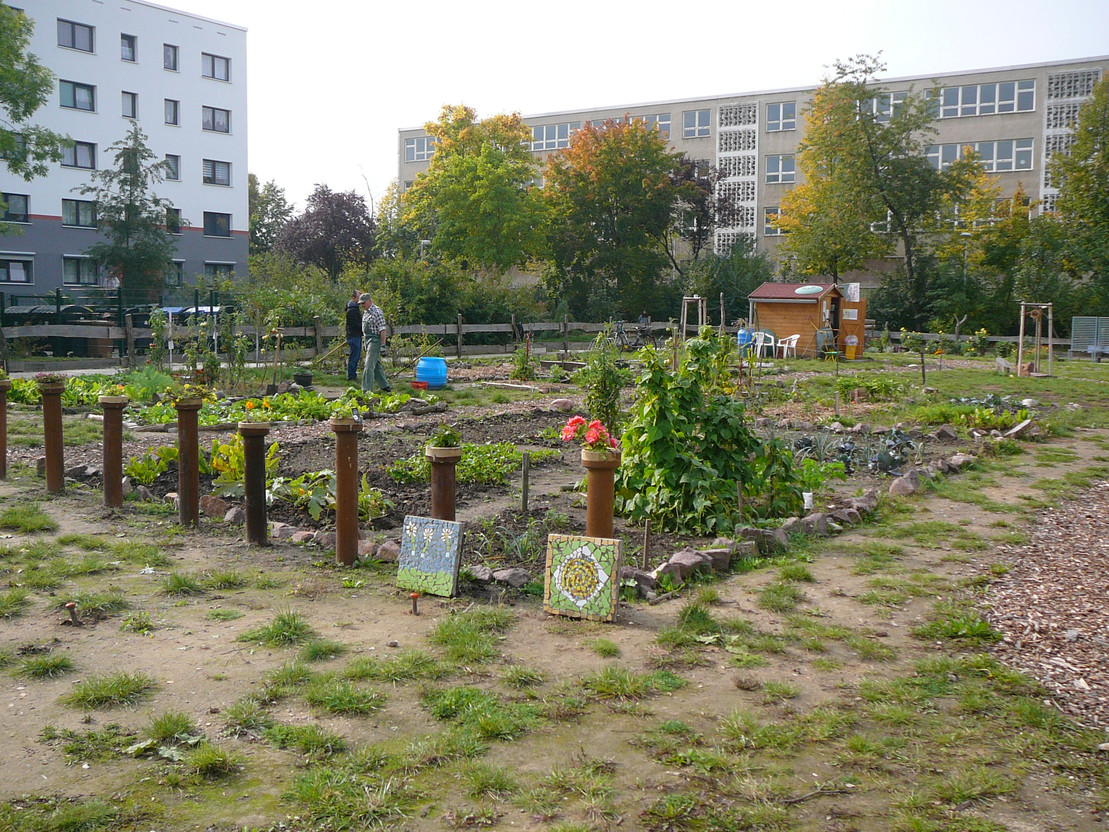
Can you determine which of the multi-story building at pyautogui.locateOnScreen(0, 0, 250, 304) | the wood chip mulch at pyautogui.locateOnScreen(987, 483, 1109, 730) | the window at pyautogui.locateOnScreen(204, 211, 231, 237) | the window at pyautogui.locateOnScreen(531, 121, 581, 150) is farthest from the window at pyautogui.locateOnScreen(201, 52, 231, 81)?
the wood chip mulch at pyautogui.locateOnScreen(987, 483, 1109, 730)

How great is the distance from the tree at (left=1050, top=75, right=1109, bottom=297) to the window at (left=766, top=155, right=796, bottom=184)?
21215 mm

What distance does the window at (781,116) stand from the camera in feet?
193

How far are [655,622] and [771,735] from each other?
1.50 metres

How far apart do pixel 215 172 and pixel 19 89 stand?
22398 millimetres

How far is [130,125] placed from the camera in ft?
146

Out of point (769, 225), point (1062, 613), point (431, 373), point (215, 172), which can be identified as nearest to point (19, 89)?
point (431, 373)

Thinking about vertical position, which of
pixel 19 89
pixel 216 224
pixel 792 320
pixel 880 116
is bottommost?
pixel 792 320

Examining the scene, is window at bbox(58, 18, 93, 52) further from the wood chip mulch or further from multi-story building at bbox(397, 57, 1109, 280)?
the wood chip mulch

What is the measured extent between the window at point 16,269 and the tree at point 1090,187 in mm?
43290

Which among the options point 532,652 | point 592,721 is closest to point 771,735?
point 592,721

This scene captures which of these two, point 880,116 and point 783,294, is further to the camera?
point 880,116

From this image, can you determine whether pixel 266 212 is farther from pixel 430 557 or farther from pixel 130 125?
pixel 430 557

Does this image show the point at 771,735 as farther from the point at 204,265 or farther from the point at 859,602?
the point at 204,265

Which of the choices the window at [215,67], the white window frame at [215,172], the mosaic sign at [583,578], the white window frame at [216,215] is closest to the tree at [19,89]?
the white window frame at [216,215]
